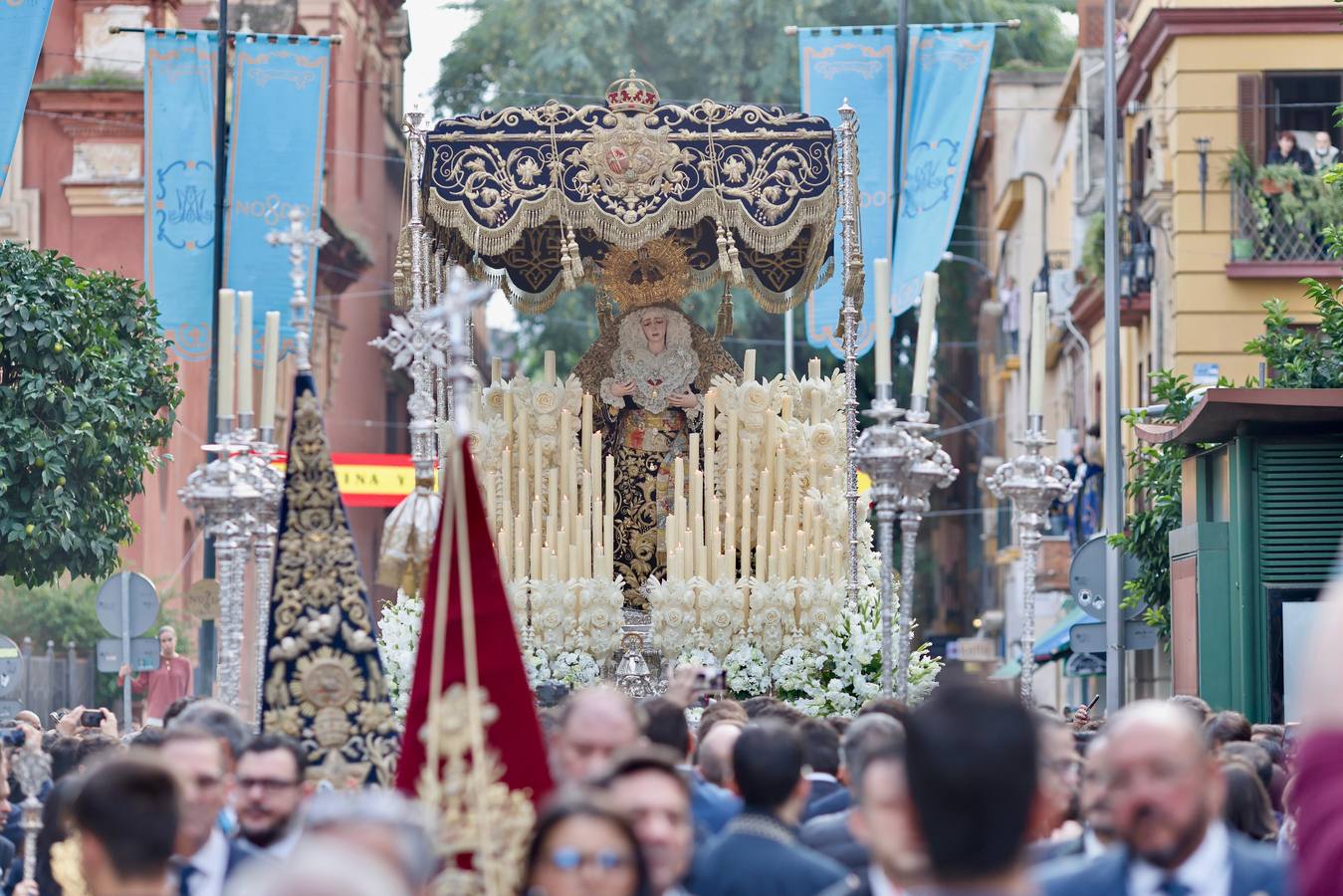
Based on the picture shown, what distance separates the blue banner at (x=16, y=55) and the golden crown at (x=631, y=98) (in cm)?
603

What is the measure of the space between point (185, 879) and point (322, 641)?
169cm

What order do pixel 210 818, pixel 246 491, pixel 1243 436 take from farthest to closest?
1. pixel 1243 436
2. pixel 246 491
3. pixel 210 818

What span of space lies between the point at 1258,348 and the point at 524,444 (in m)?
6.06

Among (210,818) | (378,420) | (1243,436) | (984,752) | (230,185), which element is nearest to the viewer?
(984,752)

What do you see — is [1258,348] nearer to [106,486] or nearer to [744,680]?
[744,680]

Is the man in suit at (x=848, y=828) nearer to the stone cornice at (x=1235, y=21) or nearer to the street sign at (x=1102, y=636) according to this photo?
the street sign at (x=1102, y=636)

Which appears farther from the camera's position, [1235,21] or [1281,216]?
[1235,21]

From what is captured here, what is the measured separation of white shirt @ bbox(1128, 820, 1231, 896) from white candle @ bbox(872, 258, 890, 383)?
4.21m

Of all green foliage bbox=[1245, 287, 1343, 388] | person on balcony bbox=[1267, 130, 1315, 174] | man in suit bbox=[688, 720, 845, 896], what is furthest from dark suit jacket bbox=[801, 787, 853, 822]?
person on balcony bbox=[1267, 130, 1315, 174]

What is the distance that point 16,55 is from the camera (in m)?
18.3

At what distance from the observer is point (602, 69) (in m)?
35.7

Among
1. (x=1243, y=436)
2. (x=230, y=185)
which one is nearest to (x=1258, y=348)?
(x=1243, y=436)

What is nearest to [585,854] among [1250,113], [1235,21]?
[1250,113]

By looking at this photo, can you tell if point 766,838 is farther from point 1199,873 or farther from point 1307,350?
point 1307,350
